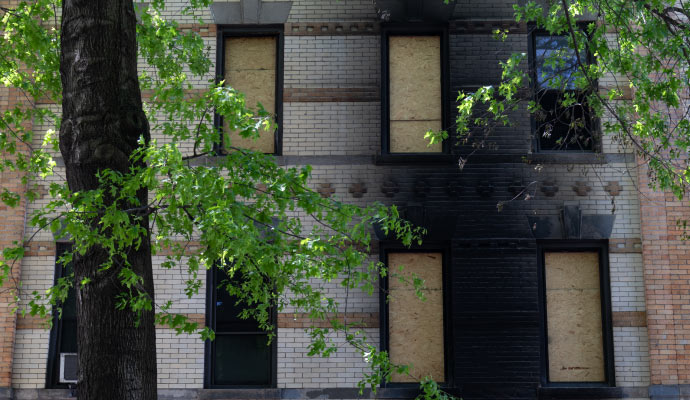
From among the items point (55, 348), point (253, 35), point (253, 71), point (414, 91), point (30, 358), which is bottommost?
point (30, 358)

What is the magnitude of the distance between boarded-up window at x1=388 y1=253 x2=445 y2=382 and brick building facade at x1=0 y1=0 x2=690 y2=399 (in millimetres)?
59

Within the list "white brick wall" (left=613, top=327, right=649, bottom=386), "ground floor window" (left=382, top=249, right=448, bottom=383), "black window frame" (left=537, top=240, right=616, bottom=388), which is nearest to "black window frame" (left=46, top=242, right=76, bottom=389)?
"ground floor window" (left=382, top=249, right=448, bottom=383)

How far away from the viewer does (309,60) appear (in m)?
11.4

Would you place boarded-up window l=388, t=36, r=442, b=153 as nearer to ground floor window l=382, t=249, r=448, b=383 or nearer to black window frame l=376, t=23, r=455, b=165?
black window frame l=376, t=23, r=455, b=165

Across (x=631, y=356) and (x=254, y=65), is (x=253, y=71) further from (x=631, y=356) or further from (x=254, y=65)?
(x=631, y=356)

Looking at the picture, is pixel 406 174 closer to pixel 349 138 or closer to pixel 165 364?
pixel 349 138

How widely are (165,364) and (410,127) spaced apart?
4.99m

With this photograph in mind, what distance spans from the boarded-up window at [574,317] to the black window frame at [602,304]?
5 cm

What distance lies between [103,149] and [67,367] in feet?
18.2

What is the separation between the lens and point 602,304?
35.8ft

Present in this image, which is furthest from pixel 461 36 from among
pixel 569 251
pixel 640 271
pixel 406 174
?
pixel 640 271

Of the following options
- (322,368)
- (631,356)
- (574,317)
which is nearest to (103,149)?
(322,368)

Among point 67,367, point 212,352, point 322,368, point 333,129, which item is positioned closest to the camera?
point 322,368

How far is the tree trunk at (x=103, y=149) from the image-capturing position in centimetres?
621
